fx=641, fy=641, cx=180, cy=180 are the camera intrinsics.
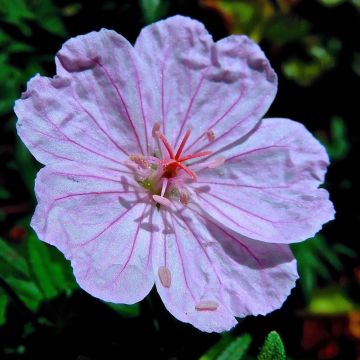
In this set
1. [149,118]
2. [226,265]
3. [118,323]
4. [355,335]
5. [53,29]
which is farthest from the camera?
[355,335]

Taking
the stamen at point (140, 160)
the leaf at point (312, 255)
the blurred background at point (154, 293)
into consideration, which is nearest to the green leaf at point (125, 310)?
the blurred background at point (154, 293)

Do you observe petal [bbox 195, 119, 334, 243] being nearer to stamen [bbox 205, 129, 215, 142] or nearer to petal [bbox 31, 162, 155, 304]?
stamen [bbox 205, 129, 215, 142]

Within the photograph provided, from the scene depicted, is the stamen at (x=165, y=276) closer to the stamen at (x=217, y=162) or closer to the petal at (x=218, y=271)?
the petal at (x=218, y=271)

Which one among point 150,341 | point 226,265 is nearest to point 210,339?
point 150,341

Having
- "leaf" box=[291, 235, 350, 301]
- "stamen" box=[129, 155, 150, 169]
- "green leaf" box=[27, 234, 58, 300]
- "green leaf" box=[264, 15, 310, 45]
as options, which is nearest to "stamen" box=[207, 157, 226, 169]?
"stamen" box=[129, 155, 150, 169]

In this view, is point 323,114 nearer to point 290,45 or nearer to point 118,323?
point 290,45

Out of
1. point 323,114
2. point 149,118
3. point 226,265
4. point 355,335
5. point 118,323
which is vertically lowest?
point 355,335

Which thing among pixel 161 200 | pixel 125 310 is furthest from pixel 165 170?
pixel 125 310

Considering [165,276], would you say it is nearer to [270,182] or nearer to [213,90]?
[270,182]
